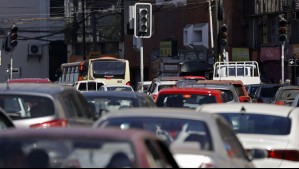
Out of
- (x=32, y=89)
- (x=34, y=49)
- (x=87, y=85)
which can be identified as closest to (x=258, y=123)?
(x=32, y=89)

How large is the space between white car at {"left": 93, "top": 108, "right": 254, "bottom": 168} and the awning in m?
50.7

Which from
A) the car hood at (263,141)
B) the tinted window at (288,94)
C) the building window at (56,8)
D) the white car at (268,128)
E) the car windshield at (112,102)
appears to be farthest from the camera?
the building window at (56,8)

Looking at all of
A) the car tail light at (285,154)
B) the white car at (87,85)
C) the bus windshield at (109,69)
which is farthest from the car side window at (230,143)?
the bus windshield at (109,69)

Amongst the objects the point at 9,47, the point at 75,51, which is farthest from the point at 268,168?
the point at 75,51

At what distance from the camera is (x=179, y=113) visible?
35.8 ft

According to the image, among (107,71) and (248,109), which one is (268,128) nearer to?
(248,109)

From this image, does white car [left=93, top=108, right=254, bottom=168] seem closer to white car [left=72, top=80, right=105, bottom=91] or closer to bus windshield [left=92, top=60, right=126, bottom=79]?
white car [left=72, top=80, right=105, bottom=91]

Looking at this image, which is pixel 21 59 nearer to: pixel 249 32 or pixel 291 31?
pixel 249 32

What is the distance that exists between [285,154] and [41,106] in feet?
11.6

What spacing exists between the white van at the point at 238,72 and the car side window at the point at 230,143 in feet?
117

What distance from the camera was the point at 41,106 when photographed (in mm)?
13961

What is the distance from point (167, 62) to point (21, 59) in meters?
29.1

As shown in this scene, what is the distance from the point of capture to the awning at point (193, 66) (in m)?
62.2

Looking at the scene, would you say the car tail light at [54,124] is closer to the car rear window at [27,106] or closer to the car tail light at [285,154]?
the car rear window at [27,106]
